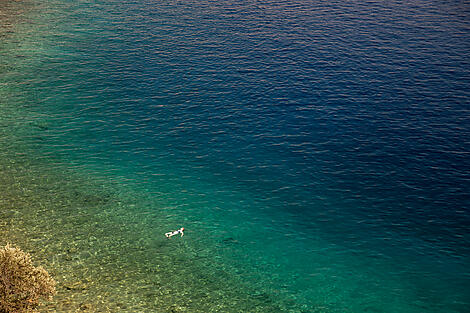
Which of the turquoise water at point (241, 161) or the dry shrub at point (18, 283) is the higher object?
the turquoise water at point (241, 161)

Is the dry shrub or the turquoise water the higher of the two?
the turquoise water

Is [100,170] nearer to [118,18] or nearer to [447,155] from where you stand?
[447,155]

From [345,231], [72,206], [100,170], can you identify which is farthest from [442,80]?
[72,206]

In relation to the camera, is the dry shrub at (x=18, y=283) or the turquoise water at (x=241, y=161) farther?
the turquoise water at (x=241, y=161)

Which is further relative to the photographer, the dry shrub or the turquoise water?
the turquoise water
